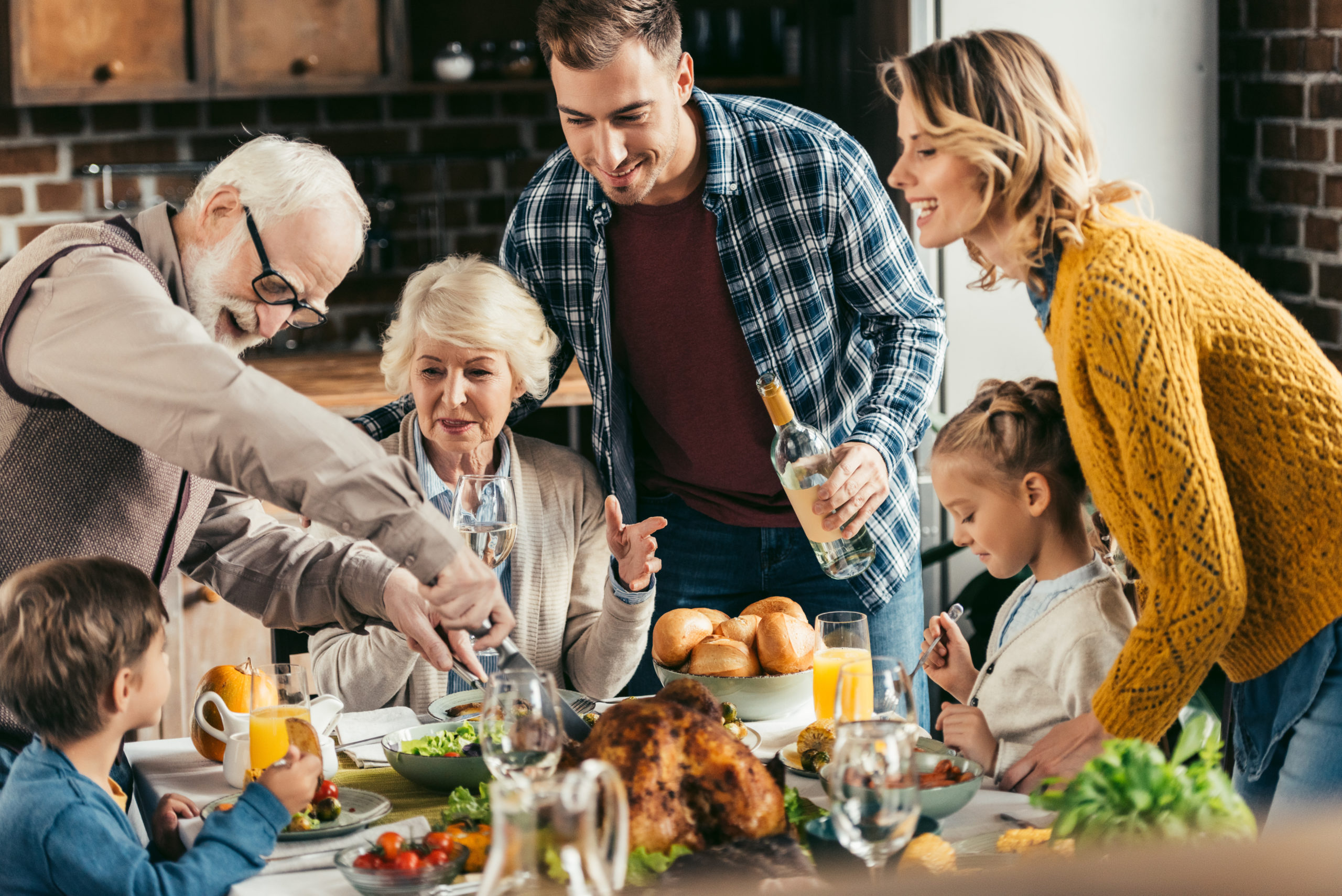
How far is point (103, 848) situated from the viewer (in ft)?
4.14

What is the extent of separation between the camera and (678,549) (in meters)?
2.18

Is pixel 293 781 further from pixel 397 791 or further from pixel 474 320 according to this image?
pixel 474 320

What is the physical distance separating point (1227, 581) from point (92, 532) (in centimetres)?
120

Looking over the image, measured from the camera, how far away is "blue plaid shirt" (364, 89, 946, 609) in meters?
2.01

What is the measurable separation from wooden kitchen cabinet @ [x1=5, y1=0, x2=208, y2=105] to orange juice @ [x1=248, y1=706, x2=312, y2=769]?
8.62 feet

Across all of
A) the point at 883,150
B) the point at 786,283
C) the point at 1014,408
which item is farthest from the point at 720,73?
the point at 1014,408

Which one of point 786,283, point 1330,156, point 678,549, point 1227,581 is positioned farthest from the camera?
point 1330,156

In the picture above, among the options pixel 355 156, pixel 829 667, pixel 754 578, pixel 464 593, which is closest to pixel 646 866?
pixel 464 593

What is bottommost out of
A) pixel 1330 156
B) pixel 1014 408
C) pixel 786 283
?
pixel 1014 408

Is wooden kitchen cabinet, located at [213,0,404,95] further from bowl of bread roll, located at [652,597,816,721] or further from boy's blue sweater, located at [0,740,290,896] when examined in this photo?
boy's blue sweater, located at [0,740,290,896]

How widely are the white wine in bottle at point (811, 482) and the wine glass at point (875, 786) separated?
658 mm

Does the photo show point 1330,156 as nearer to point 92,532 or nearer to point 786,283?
point 786,283

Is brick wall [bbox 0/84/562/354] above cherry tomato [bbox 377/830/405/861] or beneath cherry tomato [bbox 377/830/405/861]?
above

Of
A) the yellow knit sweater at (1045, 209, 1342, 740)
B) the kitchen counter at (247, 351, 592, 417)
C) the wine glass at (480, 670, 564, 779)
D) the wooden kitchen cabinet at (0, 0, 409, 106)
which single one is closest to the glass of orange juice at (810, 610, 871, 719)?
the yellow knit sweater at (1045, 209, 1342, 740)
